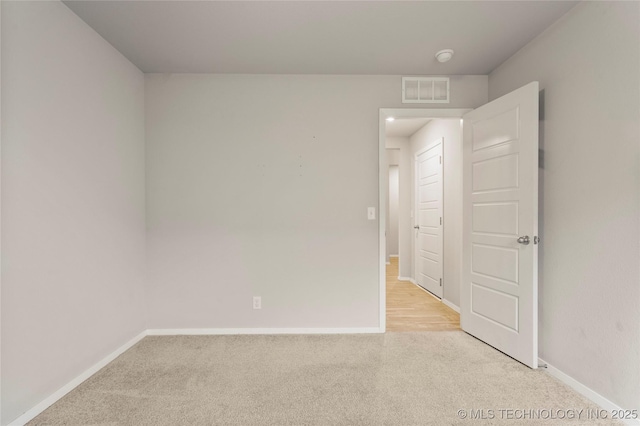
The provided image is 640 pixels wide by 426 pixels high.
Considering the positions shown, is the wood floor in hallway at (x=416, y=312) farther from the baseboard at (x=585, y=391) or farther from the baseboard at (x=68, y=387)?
the baseboard at (x=68, y=387)

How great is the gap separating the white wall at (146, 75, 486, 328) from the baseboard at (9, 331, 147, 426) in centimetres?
41

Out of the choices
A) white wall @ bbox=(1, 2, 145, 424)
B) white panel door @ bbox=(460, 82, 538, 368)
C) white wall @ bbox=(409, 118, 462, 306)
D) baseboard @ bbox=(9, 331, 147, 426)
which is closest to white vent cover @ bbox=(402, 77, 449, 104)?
white panel door @ bbox=(460, 82, 538, 368)

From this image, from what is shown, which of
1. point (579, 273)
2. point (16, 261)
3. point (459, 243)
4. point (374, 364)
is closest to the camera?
point (16, 261)

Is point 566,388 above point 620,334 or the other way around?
the other way around

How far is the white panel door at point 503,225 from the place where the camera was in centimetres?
212

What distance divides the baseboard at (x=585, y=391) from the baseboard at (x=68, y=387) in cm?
332

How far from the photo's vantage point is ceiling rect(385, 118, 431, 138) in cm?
422

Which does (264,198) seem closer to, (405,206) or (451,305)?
(451,305)

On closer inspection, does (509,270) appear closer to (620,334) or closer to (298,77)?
(620,334)

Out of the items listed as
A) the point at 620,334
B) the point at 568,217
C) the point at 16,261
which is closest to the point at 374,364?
the point at 620,334

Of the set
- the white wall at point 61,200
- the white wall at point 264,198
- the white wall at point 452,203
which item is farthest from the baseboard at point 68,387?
the white wall at point 452,203

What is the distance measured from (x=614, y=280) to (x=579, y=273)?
0.21 metres

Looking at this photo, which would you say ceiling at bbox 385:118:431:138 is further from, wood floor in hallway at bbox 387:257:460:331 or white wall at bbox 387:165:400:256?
wood floor in hallway at bbox 387:257:460:331

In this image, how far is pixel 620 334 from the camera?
1652mm
